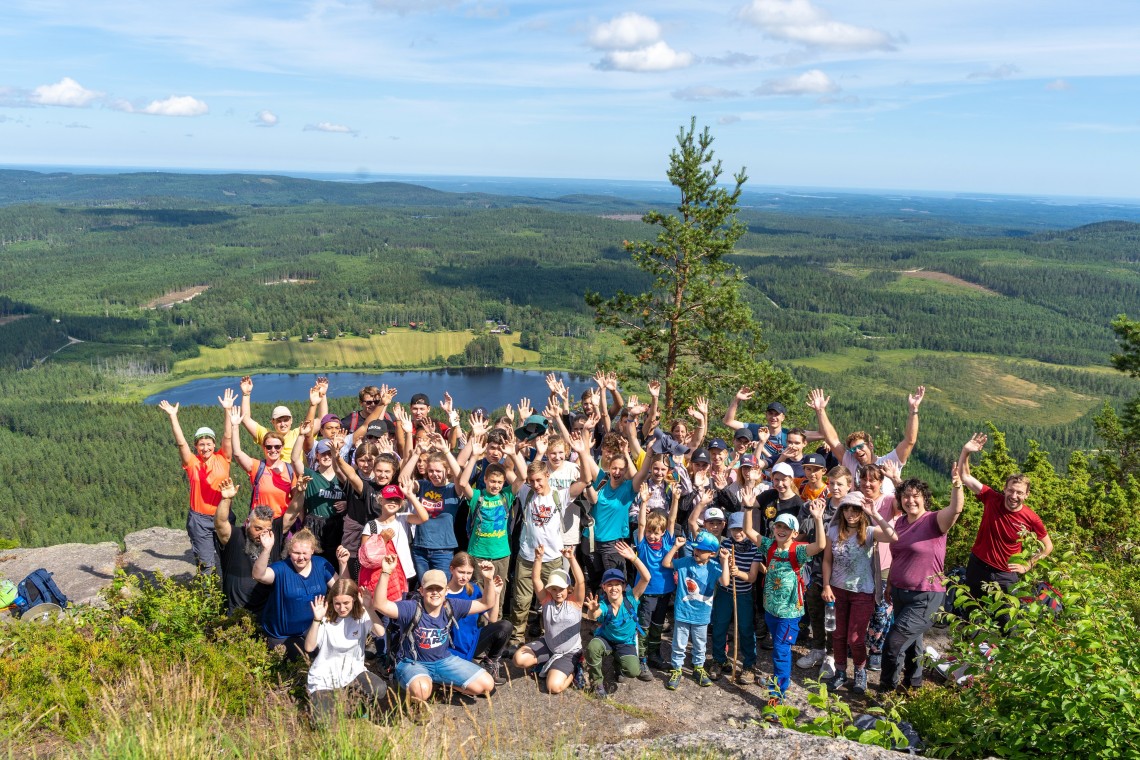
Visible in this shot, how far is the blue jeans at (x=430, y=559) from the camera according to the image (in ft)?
31.4

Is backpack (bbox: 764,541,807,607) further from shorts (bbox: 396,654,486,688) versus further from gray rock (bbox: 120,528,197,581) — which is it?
gray rock (bbox: 120,528,197,581)

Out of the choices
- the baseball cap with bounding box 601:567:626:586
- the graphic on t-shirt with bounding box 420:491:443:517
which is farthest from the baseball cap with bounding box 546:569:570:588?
the graphic on t-shirt with bounding box 420:491:443:517

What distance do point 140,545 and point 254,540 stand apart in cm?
887

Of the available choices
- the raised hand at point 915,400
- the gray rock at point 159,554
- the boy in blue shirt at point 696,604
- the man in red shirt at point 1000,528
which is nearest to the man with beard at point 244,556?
the gray rock at point 159,554

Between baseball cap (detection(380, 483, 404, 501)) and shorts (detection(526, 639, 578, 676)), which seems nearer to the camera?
shorts (detection(526, 639, 578, 676))

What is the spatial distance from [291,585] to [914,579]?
24.6 feet

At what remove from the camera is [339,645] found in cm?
793

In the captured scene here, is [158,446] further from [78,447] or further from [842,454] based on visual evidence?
[842,454]

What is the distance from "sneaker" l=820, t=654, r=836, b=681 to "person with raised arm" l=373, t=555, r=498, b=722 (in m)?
4.27

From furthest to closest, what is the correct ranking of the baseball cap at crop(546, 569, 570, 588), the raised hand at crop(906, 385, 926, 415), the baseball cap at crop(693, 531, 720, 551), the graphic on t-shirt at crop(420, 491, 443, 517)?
the raised hand at crop(906, 385, 926, 415), the graphic on t-shirt at crop(420, 491, 443, 517), the baseball cap at crop(693, 531, 720, 551), the baseball cap at crop(546, 569, 570, 588)

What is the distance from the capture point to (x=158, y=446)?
104 m

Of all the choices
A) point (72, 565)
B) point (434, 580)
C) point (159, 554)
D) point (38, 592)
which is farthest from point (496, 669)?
point (72, 565)

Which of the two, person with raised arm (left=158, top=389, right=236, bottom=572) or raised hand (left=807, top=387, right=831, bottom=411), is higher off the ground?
raised hand (left=807, top=387, right=831, bottom=411)

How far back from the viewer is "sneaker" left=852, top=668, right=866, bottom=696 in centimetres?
882
